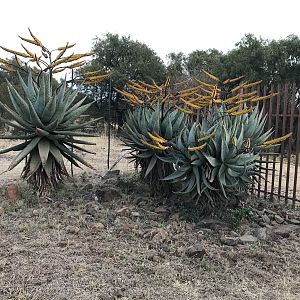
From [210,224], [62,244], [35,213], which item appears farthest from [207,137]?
[35,213]

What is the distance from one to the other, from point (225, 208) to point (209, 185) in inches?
24.6

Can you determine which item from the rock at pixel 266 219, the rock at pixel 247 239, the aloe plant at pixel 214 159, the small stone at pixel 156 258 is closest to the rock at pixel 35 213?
the aloe plant at pixel 214 159

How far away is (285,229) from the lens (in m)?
5.20

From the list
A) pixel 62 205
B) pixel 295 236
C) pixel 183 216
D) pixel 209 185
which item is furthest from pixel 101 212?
pixel 295 236

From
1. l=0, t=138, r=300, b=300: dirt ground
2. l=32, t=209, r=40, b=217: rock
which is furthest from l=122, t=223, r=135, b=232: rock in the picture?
l=32, t=209, r=40, b=217: rock

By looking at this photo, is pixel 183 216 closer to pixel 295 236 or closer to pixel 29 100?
pixel 295 236

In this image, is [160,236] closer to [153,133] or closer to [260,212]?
[153,133]

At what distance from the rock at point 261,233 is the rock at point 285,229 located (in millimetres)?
196

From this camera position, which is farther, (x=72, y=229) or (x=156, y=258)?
(x=72, y=229)

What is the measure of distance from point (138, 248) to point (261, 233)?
5.18 ft

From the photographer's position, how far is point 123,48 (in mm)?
23844

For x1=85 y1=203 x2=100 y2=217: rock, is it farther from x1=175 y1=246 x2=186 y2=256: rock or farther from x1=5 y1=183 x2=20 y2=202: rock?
x1=175 y1=246 x2=186 y2=256: rock

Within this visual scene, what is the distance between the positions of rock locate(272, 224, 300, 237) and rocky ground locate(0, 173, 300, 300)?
0.01 metres

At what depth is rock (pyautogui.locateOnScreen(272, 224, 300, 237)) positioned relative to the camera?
5023 mm
